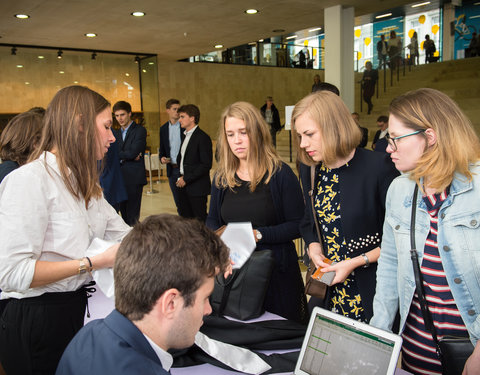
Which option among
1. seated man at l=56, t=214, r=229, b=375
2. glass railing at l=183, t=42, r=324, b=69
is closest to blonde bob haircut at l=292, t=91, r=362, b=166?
seated man at l=56, t=214, r=229, b=375

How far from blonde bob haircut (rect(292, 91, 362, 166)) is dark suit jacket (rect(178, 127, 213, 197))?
378 cm

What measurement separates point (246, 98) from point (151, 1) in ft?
31.6

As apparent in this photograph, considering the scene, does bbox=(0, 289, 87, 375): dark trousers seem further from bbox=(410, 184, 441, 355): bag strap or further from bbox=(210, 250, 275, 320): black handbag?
bbox=(410, 184, 441, 355): bag strap

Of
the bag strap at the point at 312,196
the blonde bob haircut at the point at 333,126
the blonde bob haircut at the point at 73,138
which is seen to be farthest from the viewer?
the bag strap at the point at 312,196

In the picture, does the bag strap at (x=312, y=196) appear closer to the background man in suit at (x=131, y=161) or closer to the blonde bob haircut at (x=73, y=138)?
the blonde bob haircut at (x=73, y=138)

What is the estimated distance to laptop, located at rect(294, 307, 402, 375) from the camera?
1.38 m

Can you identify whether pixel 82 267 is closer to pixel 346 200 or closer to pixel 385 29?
pixel 346 200

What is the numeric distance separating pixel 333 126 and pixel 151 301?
136 cm

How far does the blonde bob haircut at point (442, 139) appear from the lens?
150 cm

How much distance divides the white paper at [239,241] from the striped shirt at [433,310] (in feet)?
2.32

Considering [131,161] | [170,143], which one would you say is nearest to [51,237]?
[131,161]

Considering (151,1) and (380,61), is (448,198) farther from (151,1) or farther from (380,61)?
(380,61)

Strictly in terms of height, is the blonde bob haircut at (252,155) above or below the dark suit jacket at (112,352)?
above

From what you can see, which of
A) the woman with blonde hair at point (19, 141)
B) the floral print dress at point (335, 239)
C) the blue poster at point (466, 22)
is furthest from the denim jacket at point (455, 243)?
the blue poster at point (466, 22)
